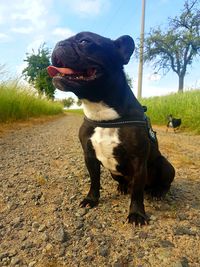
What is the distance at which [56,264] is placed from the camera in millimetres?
1496

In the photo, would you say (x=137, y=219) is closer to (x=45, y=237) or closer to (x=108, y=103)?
(x=45, y=237)

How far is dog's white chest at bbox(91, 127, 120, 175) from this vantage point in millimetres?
2027

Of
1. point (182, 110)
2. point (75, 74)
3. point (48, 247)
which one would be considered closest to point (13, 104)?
point (182, 110)

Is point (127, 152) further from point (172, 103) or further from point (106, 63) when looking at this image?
point (172, 103)

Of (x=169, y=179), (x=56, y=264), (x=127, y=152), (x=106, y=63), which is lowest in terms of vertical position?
(x=56, y=264)

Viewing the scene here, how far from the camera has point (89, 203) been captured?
227cm

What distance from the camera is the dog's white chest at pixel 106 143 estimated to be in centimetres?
203

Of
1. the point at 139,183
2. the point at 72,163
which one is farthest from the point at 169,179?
the point at 72,163

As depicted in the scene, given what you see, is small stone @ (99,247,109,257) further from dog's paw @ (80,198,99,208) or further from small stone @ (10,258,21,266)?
dog's paw @ (80,198,99,208)

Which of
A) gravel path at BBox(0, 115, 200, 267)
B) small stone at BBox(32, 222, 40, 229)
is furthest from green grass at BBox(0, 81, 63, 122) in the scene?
small stone at BBox(32, 222, 40, 229)

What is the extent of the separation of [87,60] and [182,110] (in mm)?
8581

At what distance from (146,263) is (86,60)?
1237mm

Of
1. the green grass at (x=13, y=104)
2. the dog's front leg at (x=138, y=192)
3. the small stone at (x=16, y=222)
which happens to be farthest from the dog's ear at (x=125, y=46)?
the green grass at (x=13, y=104)

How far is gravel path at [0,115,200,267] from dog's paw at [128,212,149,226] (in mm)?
40
